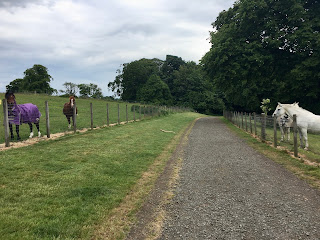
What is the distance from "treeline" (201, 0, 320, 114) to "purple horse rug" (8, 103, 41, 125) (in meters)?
18.4

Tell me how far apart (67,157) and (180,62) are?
98624 mm

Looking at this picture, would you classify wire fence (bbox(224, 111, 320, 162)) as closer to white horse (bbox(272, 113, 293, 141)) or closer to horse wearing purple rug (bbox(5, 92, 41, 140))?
white horse (bbox(272, 113, 293, 141))

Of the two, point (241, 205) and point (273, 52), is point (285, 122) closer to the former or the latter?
point (241, 205)

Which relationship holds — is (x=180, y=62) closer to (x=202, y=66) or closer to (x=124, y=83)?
(x=124, y=83)

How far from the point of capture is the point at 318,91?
22.8 metres

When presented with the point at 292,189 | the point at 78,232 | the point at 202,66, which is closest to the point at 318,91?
the point at 202,66

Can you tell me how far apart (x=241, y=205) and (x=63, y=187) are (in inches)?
146

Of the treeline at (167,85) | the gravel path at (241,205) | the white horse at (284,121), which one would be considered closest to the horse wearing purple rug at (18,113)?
the gravel path at (241,205)

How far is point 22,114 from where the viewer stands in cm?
1155

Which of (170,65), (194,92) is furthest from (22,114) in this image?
(170,65)

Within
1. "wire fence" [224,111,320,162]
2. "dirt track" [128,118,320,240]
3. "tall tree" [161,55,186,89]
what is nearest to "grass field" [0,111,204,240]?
"dirt track" [128,118,320,240]

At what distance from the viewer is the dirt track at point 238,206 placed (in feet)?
12.2

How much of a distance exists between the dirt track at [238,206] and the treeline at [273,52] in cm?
1784

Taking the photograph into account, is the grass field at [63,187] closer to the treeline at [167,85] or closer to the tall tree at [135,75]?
the treeline at [167,85]
